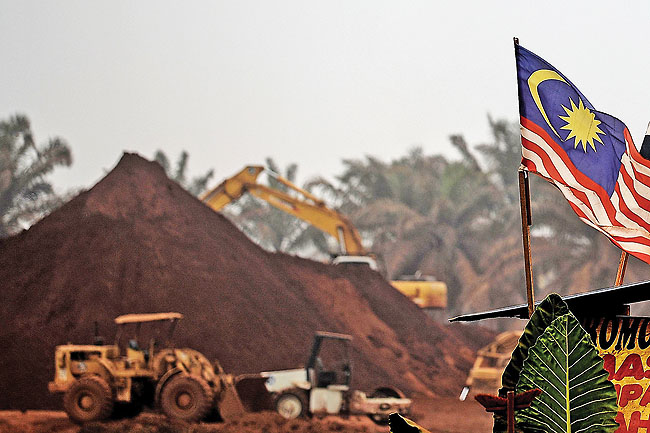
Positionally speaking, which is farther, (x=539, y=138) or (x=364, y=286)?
(x=364, y=286)

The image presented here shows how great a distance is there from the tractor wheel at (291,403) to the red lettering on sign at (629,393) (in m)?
12.9

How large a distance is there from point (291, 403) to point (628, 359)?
1315 cm

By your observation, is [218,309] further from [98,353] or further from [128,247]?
[98,353]

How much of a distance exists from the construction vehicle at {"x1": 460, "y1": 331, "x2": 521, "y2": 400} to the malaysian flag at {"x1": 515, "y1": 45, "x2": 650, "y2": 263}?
16587 mm

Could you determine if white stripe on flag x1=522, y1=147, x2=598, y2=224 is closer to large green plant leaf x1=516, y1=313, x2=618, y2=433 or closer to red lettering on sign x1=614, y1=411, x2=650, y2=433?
red lettering on sign x1=614, y1=411, x2=650, y2=433

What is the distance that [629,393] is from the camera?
5.55 m

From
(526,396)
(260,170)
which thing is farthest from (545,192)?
(526,396)

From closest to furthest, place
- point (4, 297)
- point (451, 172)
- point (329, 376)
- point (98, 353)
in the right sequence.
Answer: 1. point (98, 353)
2. point (329, 376)
3. point (4, 297)
4. point (451, 172)

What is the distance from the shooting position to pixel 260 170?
1120 inches

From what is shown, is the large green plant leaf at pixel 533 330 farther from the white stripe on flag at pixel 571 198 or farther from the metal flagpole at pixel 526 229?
the white stripe on flag at pixel 571 198

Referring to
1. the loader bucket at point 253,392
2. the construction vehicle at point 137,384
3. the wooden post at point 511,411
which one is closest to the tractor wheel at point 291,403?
the loader bucket at point 253,392

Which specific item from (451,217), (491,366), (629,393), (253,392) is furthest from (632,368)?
(451,217)

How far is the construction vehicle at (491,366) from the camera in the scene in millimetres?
23266

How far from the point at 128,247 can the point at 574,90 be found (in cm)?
1850
